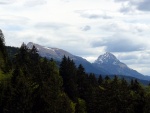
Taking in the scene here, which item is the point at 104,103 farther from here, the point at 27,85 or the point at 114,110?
the point at 27,85

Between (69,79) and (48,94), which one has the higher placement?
(69,79)

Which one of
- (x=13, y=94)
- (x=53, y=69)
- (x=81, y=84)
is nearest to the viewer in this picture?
(x=13, y=94)

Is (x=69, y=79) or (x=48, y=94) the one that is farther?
(x=69, y=79)

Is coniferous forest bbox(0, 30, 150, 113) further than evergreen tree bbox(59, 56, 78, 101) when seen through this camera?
No

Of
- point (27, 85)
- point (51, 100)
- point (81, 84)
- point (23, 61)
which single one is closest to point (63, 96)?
point (51, 100)

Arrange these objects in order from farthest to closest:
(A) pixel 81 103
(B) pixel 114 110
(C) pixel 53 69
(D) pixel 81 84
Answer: (D) pixel 81 84
(A) pixel 81 103
(C) pixel 53 69
(B) pixel 114 110

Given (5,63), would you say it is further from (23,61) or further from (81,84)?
(81,84)

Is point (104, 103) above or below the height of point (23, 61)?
below

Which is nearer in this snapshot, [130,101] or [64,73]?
[130,101]

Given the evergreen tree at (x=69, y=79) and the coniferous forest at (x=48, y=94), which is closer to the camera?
the coniferous forest at (x=48, y=94)

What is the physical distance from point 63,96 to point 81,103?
966 inches

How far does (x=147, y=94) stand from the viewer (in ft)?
324

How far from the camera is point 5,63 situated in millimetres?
110125

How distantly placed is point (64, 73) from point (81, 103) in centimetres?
1255
